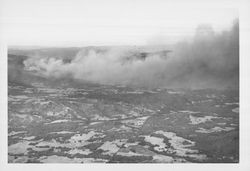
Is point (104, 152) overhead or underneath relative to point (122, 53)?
underneath

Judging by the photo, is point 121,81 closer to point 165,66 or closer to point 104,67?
point 104,67

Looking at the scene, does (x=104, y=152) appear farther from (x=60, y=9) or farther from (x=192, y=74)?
(x=60, y=9)

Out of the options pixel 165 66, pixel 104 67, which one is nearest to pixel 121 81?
pixel 104 67

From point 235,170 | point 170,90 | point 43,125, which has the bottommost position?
point 235,170

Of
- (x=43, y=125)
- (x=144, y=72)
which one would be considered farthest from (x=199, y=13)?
(x=43, y=125)

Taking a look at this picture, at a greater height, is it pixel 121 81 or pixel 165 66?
pixel 165 66
